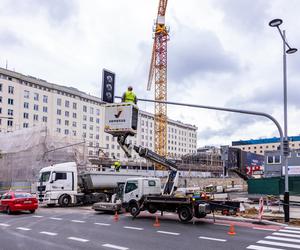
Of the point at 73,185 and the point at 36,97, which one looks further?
the point at 36,97

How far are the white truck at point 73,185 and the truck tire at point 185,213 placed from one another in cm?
956

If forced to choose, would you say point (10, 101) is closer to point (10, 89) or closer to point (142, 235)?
point (10, 89)

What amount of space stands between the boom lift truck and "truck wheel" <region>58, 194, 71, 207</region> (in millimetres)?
8288

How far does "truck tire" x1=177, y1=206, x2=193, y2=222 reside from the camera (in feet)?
54.6

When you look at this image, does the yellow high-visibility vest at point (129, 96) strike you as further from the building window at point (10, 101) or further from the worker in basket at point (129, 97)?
the building window at point (10, 101)

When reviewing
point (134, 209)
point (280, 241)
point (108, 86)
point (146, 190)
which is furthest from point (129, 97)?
point (280, 241)

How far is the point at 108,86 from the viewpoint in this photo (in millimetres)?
14820

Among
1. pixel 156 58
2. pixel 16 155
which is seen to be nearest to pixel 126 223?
pixel 16 155

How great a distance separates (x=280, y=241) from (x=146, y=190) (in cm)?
896

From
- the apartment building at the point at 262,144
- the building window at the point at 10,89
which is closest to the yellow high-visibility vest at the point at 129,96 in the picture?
the building window at the point at 10,89

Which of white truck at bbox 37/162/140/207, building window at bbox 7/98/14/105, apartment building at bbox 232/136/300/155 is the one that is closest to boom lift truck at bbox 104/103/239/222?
white truck at bbox 37/162/140/207

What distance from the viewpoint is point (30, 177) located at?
1558 inches

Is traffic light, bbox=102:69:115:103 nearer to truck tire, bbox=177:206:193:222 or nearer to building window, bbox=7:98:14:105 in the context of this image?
truck tire, bbox=177:206:193:222

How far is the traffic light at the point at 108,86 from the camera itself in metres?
14.6
